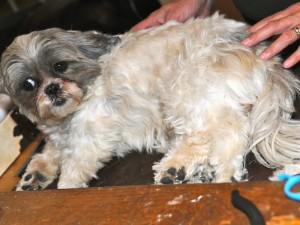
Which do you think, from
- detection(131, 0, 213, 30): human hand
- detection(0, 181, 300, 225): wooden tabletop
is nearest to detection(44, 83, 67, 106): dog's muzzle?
detection(0, 181, 300, 225): wooden tabletop

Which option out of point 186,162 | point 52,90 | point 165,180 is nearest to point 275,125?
point 186,162

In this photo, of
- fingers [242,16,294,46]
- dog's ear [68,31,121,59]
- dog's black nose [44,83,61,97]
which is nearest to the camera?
fingers [242,16,294,46]

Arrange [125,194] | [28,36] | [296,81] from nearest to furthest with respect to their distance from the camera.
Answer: [125,194] → [296,81] → [28,36]

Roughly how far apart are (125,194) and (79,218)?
129 mm

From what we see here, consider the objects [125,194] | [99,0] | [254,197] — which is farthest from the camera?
[99,0]

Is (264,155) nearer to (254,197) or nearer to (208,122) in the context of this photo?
(208,122)

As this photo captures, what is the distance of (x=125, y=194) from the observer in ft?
3.49

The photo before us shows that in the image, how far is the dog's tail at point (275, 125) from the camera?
160 cm

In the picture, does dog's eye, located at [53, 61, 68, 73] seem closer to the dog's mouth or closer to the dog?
the dog

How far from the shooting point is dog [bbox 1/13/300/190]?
65.1 inches

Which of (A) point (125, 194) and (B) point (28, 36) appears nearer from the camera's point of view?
(A) point (125, 194)

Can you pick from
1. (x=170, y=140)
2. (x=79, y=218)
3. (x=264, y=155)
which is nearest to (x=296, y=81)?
(x=264, y=155)

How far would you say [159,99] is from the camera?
76.0 inches

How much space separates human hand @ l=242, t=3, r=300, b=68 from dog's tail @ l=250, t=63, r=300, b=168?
0.07m
